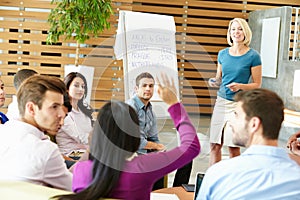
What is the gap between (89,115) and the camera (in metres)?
3.85

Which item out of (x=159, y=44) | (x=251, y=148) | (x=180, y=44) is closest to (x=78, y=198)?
(x=251, y=148)

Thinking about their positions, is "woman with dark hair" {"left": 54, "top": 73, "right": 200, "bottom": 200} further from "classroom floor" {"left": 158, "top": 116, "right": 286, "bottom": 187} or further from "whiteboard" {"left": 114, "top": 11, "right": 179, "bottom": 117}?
"whiteboard" {"left": 114, "top": 11, "right": 179, "bottom": 117}

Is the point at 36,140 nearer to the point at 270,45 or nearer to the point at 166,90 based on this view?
the point at 166,90

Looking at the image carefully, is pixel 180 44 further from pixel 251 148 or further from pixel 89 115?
pixel 251 148

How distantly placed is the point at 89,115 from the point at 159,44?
2.13 metres

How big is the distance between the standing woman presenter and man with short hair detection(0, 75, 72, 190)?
2.47 m

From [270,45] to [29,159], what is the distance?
7.98m

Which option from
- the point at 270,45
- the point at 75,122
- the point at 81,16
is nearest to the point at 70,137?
the point at 75,122

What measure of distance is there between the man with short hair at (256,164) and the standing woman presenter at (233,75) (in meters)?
2.22

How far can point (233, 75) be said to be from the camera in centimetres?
429

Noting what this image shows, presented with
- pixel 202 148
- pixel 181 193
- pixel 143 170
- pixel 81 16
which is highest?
pixel 81 16

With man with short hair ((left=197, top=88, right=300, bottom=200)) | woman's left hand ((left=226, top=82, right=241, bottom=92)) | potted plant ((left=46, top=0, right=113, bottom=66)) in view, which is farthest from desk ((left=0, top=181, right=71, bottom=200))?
potted plant ((left=46, top=0, right=113, bottom=66))

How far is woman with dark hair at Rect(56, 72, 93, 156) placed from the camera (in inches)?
138

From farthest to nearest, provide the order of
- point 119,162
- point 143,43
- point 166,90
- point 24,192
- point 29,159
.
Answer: point 143,43 < point 166,90 < point 29,159 < point 119,162 < point 24,192
